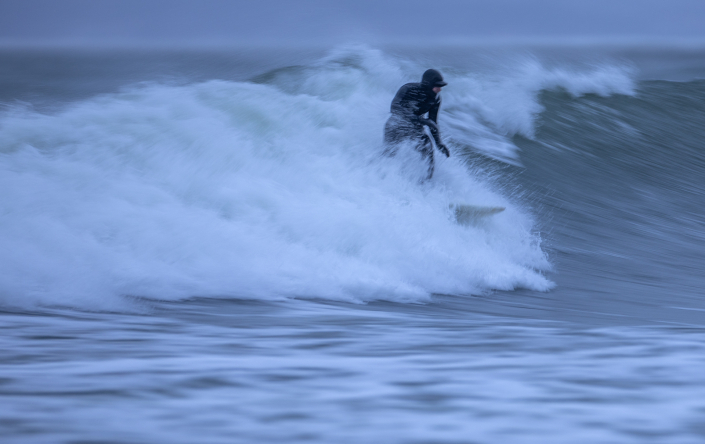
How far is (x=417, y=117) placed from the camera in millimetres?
6551

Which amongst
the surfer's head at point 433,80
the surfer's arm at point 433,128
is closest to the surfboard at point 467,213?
the surfer's arm at point 433,128

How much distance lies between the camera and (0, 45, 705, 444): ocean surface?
2340 mm

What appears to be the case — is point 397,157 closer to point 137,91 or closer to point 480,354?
point 137,91

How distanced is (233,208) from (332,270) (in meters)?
1.11

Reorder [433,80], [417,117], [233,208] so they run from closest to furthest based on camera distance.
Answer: [233,208], [433,80], [417,117]

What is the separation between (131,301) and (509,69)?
933 centimetres

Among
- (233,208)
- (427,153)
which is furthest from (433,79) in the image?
(233,208)

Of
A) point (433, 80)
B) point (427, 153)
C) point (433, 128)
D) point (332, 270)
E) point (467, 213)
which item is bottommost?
point (332, 270)

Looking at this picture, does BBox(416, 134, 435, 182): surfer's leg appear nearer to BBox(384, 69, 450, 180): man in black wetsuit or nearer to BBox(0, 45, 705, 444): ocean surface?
BBox(384, 69, 450, 180): man in black wetsuit

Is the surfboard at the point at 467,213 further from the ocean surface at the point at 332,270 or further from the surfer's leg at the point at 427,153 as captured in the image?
the surfer's leg at the point at 427,153

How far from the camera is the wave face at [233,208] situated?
434 centimetres

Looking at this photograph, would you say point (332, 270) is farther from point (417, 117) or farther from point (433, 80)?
point (433, 80)

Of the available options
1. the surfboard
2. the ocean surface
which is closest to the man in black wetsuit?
the ocean surface

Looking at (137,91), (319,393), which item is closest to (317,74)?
(137,91)
